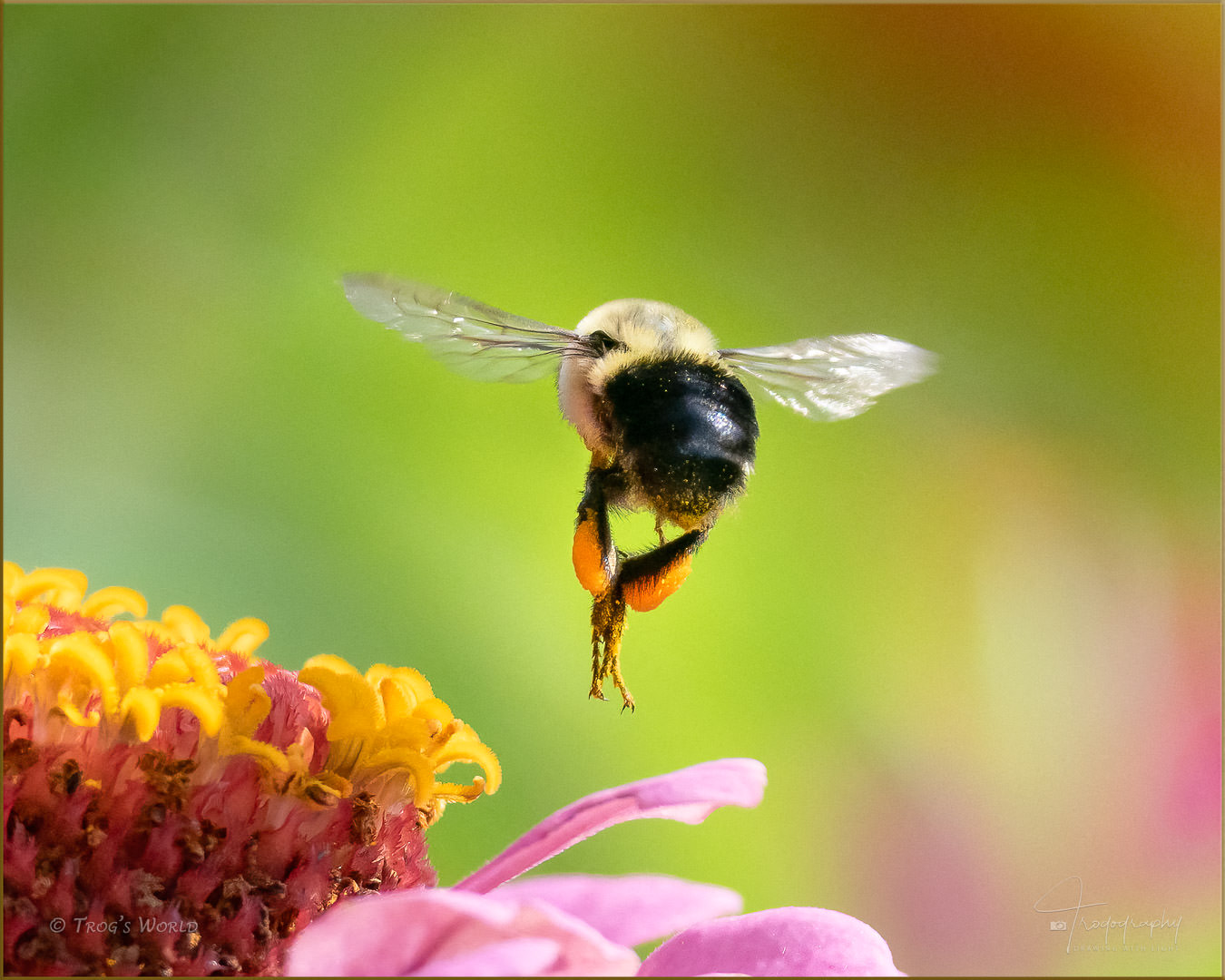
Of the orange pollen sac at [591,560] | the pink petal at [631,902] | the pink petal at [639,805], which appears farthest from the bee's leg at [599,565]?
the pink petal at [631,902]

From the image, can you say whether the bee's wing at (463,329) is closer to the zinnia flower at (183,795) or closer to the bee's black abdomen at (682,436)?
the bee's black abdomen at (682,436)

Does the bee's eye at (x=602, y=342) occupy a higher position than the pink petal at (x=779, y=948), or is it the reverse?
the bee's eye at (x=602, y=342)

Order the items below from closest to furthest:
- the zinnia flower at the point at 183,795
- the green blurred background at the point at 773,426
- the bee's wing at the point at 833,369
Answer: the zinnia flower at the point at 183,795 < the bee's wing at the point at 833,369 < the green blurred background at the point at 773,426

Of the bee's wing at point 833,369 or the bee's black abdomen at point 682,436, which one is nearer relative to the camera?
the bee's black abdomen at point 682,436

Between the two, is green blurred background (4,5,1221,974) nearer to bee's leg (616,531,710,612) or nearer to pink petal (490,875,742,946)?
bee's leg (616,531,710,612)

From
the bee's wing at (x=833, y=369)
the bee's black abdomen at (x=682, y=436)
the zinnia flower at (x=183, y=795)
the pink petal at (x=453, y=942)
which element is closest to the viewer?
the pink petal at (x=453, y=942)
